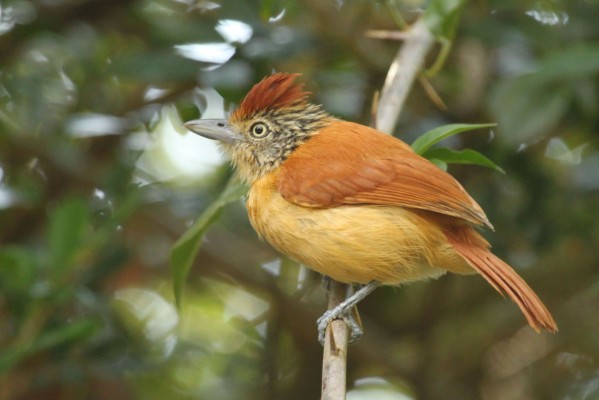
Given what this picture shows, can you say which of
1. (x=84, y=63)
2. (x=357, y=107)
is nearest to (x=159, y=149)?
(x=84, y=63)

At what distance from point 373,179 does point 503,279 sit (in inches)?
25.2

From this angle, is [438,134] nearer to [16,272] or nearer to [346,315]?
[346,315]

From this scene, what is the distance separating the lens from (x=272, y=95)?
4406 millimetres

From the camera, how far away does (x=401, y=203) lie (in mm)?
3834

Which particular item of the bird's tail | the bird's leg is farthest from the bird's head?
the bird's tail

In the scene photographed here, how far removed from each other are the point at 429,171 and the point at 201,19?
181 cm

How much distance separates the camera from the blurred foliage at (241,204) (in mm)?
4734

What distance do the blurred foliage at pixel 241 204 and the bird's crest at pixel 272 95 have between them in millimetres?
279

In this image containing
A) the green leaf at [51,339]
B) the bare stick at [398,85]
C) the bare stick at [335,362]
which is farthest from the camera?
the green leaf at [51,339]

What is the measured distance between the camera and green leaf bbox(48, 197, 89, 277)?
4267mm

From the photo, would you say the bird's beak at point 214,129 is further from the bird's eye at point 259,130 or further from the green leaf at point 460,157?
the green leaf at point 460,157

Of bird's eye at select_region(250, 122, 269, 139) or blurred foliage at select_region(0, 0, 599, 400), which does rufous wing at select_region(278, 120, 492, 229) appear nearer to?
bird's eye at select_region(250, 122, 269, 139)

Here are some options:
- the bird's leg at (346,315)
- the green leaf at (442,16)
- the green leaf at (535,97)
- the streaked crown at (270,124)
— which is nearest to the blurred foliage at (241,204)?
the green leaf at (535,97)

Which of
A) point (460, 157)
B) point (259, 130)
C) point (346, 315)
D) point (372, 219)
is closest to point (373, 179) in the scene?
point (372, 219)
